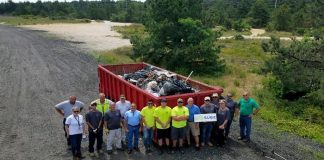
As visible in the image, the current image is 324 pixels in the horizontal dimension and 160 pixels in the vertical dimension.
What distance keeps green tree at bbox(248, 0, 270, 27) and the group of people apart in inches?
2937

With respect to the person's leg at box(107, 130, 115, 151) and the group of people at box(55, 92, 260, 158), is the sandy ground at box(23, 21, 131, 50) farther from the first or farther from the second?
the person's leg at box(107, 130, 115, 151)

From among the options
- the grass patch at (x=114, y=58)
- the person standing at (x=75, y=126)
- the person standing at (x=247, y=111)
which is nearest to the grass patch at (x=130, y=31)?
→ the grass patch at (x=114, y=58)

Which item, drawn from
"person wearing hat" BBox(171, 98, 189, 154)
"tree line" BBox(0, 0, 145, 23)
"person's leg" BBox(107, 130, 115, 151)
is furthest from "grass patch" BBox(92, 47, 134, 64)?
"tree line" BBox(0, 0, 145, 23)

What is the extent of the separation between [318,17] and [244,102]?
6.13 m

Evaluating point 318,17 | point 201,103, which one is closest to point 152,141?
point 201,103

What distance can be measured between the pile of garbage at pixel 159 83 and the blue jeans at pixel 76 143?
2.83 meters

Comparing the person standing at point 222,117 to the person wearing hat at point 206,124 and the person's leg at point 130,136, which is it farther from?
the person's leg at point 130,136

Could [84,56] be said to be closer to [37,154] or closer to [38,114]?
[38,114]

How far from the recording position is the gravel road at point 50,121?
10.7 metres

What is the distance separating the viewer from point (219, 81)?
20672 mm

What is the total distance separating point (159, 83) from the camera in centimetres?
1312

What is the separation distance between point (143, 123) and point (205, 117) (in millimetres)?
1747

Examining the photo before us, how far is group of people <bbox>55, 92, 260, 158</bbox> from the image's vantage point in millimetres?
10320

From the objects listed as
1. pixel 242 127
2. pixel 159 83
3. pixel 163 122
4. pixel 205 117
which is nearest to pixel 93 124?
pixel 163 122
